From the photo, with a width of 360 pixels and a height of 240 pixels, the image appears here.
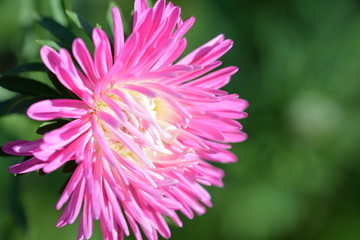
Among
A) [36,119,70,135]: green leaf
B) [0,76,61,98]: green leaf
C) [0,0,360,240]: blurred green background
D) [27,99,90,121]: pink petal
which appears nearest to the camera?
[27,99,90,121]: pink petal

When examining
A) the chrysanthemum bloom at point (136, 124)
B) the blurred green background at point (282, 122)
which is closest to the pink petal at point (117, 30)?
the chrysanthemum bloom at point (136, 124)

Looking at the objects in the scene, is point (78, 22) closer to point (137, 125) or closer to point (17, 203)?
point (137, 125)

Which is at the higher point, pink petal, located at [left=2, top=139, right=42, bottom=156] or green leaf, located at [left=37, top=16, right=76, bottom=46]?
green leaf, located at [left=37, top=16, right=76, bottom=46]

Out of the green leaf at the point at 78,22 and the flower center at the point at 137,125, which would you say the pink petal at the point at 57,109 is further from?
the green leaf at the point at 78,22

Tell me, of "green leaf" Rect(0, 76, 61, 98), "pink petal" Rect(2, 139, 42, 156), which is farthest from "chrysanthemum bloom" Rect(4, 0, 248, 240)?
"green leaf" Rect(0, 76, 61, 98)

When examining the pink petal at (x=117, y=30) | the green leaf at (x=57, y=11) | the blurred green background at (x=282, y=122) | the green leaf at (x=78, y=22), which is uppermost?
the green leaf at (x=57, y=11)

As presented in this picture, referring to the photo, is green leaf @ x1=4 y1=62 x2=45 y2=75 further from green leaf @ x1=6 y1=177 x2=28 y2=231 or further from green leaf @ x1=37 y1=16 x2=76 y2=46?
green leaf @ x1=6 y1=177 x2=28 y2=231
